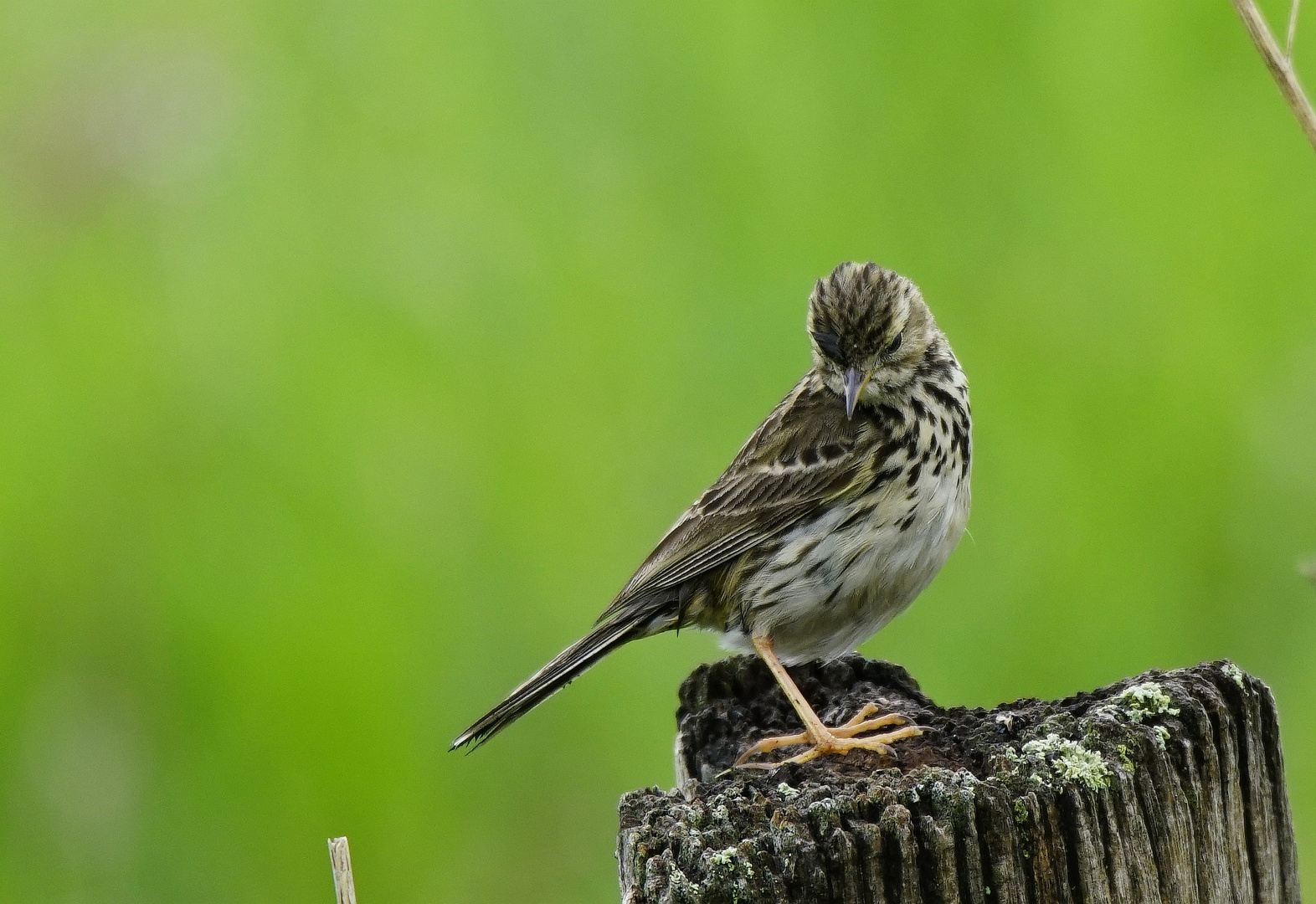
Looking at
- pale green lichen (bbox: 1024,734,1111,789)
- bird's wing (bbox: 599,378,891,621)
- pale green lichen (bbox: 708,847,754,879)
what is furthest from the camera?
bird's wing (bbox: 599,378,891,621)

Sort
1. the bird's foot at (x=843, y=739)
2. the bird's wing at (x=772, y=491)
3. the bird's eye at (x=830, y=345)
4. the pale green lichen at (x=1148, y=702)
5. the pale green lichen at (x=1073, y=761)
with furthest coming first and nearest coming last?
the bird's eye at (x=830, y=345), the bird's wing at (x=772, y=491), the bird's foot at (x=843, y=739), the pale green lichen at (x=1148, y=702), the pale green lichen at (x=1073, y=761)

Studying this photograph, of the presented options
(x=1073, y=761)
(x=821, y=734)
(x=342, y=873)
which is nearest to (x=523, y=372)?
(x=821, y=734)

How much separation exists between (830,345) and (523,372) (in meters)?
2.94

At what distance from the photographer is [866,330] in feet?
19.3

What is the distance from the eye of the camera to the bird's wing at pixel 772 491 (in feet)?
19.1

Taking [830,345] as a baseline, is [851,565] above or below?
below

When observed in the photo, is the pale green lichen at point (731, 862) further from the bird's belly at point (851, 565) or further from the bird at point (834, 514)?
the bird's belly at point (851, 565)

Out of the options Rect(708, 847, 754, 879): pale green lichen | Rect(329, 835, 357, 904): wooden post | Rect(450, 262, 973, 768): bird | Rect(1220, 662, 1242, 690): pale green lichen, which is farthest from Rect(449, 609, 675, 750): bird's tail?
Rect(1220, 662, 1242, 690): pale green lichen

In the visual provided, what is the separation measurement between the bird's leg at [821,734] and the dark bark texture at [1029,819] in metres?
0.18

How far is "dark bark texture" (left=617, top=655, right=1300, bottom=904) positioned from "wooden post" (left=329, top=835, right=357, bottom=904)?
1.91ft

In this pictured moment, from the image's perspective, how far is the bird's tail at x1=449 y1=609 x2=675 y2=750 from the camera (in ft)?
17.7

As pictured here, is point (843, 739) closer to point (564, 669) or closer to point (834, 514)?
point (564, 669)

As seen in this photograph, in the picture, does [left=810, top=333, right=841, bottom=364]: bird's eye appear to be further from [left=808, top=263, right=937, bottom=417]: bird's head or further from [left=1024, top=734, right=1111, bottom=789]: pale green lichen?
[left=1024, top=734, right=1111, bottom=789]: pale green lichen

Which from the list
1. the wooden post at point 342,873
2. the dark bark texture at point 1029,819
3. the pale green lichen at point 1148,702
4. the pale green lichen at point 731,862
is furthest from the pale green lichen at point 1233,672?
the wooden post at point 342,873
